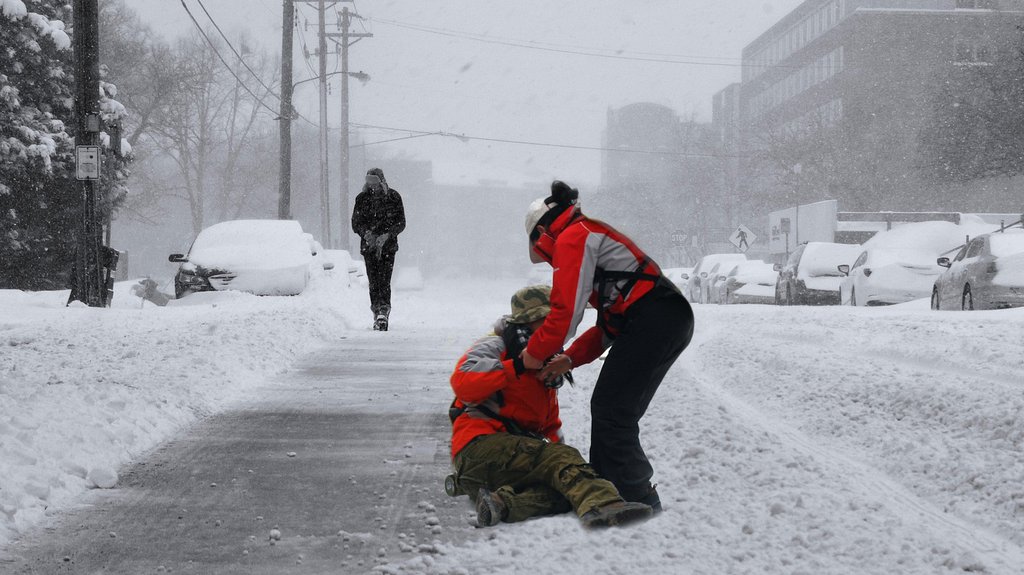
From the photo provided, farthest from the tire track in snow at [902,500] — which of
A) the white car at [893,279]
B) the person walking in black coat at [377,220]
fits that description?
the white car at [893,279]

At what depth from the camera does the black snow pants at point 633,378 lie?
479cm

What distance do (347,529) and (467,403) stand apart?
0.85m

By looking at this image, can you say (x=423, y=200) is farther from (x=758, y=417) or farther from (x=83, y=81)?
(x=758, y=417)

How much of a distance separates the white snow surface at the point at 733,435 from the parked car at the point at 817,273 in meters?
11.3

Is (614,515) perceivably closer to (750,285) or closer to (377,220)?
(377,220)

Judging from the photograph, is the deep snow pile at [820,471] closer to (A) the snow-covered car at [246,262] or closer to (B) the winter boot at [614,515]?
(B) the winter boot at [614,515]

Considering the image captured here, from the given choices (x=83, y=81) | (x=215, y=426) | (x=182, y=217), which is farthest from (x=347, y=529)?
(x=182, y=217)

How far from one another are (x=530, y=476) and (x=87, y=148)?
13.3 meters

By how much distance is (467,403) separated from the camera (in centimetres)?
520

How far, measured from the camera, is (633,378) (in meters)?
4.79

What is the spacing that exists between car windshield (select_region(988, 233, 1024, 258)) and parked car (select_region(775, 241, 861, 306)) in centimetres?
710

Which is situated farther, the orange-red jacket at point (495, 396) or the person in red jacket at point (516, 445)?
the orange-red jacket at point (495, 396)

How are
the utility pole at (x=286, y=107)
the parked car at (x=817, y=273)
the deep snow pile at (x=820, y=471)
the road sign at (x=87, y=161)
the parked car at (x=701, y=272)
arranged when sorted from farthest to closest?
the parked car at (x=701, y=272) → the utility pole at (x=286, y=107) → the parked car at (x=817, y=273) → the road sign at (x=87, y=161) → the deep snow pile at (x=820, y=471)

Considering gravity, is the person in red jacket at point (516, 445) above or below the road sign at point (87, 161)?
below
